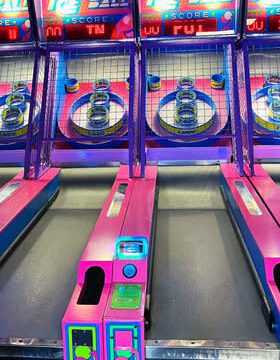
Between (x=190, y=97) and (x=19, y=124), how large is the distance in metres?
1.56

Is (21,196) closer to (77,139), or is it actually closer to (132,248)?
(77,139)

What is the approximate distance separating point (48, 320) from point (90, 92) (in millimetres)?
2436

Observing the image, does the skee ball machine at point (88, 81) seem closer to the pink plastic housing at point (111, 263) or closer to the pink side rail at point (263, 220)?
the pink plastic housing at point (111, 263)

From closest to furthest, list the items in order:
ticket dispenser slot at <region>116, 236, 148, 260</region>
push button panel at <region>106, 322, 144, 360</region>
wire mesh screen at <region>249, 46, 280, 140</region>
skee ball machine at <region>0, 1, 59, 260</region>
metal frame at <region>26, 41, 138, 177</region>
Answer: push button panel at <region>106, 322, 144, 360</region> → ticket dispenser slot at <region>116, 236, 148, 260</region> → skee ball machine at <region>0, 1, 59, 260</region> → metal frame at <region>26, 41, 138, 177</region> → wire mesh screen at <region>249, 46, 280, 140</region>

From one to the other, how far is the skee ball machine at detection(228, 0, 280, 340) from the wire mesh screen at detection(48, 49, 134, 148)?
1.07 meters

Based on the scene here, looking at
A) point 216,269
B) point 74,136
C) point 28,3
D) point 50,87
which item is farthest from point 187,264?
point 28,3

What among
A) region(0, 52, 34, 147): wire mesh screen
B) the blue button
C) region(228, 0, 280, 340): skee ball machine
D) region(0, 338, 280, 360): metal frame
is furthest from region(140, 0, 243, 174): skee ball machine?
region(0, 338, 280, 360): metal frame

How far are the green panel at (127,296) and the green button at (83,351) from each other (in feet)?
0.58

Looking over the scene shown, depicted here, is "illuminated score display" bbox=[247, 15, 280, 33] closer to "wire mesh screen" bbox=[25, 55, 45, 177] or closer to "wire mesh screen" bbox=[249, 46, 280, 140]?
"wire mesh screen" bbox=[249, 46, 280, 140]

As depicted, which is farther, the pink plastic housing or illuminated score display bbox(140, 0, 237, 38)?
illuminated score display bbox(140, 0, 237, 38)

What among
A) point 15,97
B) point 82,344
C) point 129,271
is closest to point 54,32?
point 15,97

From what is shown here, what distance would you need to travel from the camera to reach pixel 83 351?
58.1 inches

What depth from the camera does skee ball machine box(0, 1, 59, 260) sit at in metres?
2.45

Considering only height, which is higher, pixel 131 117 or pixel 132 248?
pixel 131 117
